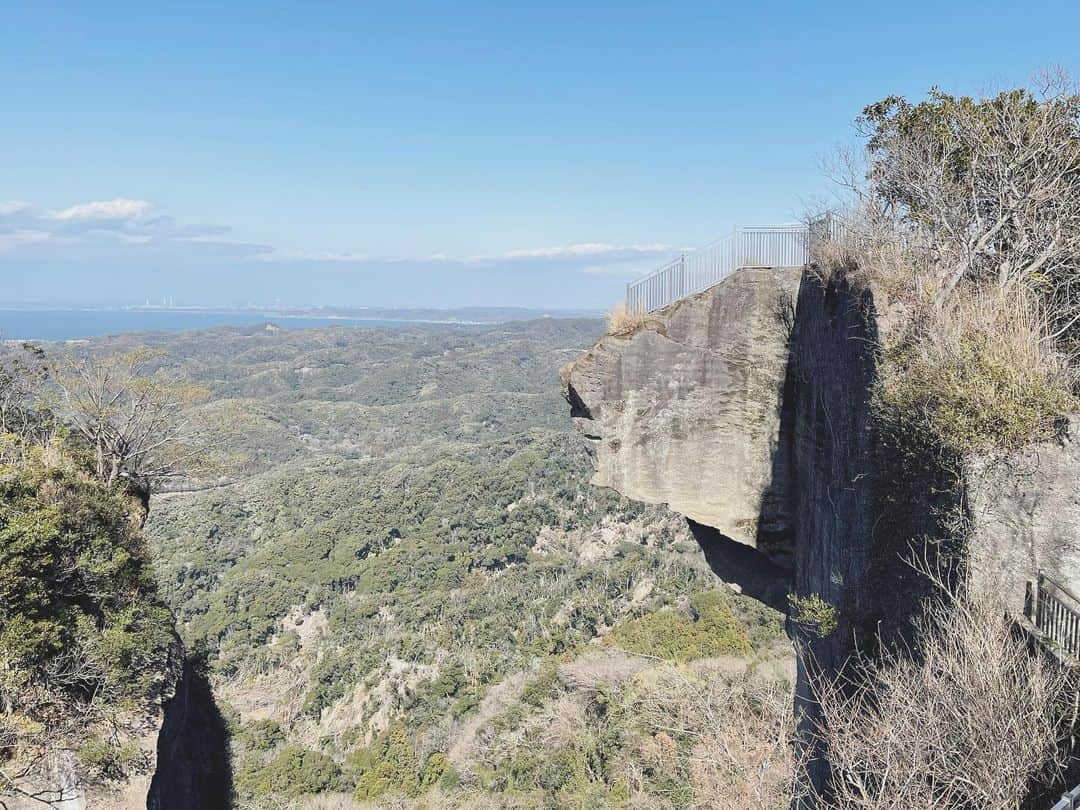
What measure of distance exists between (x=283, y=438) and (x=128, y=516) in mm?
91690

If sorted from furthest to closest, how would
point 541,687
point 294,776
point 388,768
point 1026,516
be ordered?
Answer: 1. point 541,687
2. point 388,768
3. point 294,776
4. point 1026,516

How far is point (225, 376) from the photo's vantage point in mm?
154500

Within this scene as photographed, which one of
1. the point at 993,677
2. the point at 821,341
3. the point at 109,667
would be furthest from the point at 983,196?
the point at 109,667

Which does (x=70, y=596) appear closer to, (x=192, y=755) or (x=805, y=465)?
(x=192, y=755)

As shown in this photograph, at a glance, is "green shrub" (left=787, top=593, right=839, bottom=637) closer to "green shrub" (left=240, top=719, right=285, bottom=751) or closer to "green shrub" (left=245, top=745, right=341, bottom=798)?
"green shrub" (left=245, top=745, right=341, bottom=798)

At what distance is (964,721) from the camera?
6.31 meters

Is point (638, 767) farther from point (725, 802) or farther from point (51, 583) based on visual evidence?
point (51, 583)

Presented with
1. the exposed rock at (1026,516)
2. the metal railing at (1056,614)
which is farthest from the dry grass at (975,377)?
the metal railing at (1056,614)

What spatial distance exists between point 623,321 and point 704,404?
288 cm

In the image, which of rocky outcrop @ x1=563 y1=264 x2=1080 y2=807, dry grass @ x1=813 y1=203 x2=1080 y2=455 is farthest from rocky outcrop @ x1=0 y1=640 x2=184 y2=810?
dry grass @ x1=813 y1=203 x2=1080 y2=455

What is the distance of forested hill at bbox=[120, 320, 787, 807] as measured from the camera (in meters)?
24.8

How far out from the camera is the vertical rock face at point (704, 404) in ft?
50.3

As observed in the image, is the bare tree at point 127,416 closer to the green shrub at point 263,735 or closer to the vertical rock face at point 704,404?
the green shrub at point 263,735

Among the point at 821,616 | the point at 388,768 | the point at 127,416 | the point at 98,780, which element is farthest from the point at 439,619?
the point at 821,616
